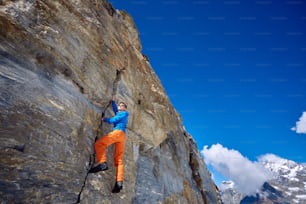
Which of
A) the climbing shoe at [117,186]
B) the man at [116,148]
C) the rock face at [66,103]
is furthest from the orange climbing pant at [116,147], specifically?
the rock face at [66,103]

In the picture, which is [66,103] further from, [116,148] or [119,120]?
[116,148]

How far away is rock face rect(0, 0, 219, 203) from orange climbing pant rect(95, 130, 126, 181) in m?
0.42

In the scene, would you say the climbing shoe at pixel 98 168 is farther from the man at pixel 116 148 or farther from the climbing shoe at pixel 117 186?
the climbing shoe at pixel 117 186

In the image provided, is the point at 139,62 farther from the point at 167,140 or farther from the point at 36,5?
the point at 36,5

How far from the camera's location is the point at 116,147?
11445 mm

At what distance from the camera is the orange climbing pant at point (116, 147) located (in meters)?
10.6

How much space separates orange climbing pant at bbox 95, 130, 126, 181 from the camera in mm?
10641

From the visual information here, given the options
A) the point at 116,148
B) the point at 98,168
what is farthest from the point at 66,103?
the point at 116,148

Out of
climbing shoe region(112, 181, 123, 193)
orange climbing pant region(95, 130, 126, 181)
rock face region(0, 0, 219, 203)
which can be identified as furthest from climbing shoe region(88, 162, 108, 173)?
climbing shoe region(112, 181, 123, 193)

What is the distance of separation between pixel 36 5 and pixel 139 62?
31.2 ft

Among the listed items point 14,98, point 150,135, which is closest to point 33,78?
point 14,98

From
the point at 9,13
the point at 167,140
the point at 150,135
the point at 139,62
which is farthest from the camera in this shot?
the point at 167,140

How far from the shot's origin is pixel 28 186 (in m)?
7.63

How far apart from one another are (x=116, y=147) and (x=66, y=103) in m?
3.07
